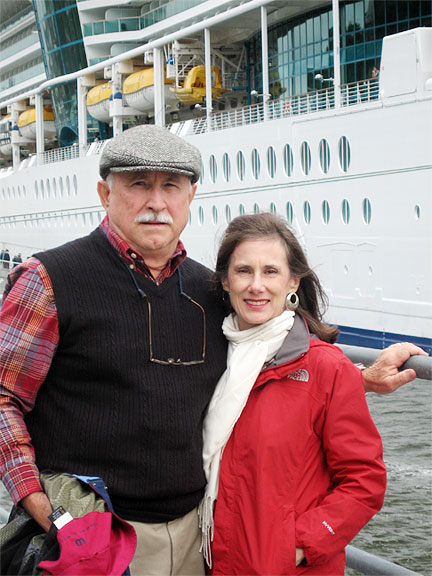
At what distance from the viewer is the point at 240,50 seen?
77.6 feet

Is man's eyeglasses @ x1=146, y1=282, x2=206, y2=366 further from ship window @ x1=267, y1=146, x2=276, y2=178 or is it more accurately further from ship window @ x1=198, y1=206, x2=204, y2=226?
ship window @ x1=198, y1=206, x2=204, y2=226

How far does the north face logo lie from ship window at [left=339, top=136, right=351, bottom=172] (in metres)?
12.7

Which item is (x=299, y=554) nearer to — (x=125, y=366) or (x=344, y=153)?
(x=125, y=366)

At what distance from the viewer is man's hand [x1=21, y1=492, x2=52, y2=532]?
2396mm

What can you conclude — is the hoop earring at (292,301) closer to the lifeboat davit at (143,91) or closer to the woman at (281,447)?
the woman at (281,447)

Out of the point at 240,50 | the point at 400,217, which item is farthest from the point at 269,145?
the point at 240,50

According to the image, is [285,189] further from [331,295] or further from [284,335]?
[284,335]

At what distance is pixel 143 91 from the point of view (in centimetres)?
2498

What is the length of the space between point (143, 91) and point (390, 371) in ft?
76.4

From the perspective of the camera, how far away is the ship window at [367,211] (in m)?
14.4

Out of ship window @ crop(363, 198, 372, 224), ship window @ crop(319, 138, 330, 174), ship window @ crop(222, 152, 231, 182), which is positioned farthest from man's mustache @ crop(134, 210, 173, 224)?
ship window @ crop(222, 152, 231, 182)

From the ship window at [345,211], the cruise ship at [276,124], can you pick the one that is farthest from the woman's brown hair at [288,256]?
the ship window at [345,211]

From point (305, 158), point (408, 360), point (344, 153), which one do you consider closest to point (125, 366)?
point (408, 360)

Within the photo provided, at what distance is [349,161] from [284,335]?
41.5 feet
